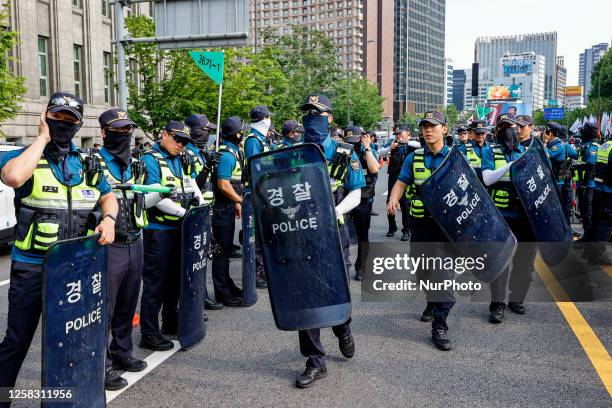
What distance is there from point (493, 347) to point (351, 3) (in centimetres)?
14956

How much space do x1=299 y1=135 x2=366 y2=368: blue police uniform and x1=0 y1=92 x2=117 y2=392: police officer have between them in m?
1.58

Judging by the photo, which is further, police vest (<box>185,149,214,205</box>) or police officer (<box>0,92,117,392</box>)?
police vest (<box>185,149,214,205</box>)

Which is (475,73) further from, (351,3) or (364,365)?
(351,3)

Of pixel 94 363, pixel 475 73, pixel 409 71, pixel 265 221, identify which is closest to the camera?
pixel 94 363

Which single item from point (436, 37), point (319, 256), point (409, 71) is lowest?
point (319, 256)

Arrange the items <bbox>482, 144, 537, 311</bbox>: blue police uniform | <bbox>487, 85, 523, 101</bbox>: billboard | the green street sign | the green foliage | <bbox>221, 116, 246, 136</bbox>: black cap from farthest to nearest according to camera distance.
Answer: <bbox>487, 85, 523, 101</bbox>: billboard → the green foliage → the green street sign → <bbox>221, 116, 246, 136</bbox>: black cap → <bbox>482, 144, 537, 311</bbox>: blue police uniform

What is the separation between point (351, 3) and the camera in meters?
146

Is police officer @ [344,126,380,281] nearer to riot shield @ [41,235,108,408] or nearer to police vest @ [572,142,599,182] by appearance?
police vest @ [572,142,599,182]

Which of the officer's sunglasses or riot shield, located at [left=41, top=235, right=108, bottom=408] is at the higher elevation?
the officer's sunglasses

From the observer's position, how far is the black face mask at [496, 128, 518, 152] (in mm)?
5973

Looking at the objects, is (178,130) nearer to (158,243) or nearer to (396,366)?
(158,243)

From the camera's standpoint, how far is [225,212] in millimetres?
6566

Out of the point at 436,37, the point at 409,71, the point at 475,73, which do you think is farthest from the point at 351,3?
the point at 475,73

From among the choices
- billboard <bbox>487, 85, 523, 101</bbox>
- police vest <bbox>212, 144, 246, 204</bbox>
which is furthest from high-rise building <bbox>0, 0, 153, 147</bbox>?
billboard <bbox>487, 85, 523, 101</bbox>
